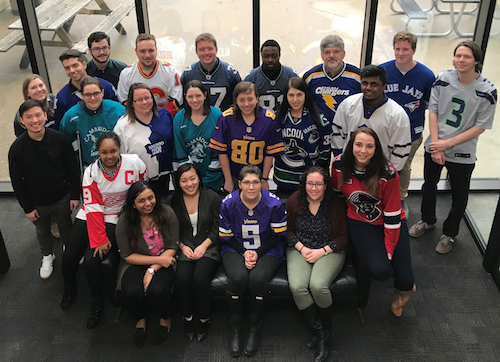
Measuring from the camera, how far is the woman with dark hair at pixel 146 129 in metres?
3.27

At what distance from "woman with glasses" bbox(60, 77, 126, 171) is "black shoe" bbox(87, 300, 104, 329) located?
111cm

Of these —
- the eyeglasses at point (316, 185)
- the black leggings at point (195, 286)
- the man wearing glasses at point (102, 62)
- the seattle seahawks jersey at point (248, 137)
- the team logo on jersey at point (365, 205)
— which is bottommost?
the black leggings at point (195, 286)

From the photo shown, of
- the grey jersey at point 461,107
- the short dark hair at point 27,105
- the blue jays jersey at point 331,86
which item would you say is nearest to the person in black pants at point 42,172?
the short dark hair at point 27,105

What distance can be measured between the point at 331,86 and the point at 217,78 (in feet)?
3.03

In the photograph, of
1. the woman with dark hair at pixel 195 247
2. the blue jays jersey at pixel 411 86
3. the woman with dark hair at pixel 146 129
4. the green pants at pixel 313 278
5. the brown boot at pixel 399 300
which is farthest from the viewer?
the blue jays jersey at pixel 411 86

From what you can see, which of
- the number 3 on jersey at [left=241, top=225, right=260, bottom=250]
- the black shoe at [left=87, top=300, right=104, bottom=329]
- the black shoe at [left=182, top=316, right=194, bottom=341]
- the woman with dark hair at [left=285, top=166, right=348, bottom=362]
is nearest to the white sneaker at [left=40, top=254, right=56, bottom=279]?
the black shoe at [left=87, top=300, right=104, bottom=329]

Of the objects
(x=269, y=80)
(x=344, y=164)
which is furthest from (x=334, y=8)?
(x=344, y=164)

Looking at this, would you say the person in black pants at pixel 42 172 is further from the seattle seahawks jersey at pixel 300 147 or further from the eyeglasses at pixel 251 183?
the seattle seahawks jersey at pixel 300 147

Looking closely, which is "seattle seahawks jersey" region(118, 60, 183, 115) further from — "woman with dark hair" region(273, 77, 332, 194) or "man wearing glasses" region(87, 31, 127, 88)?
"woman with dark hair" region(273, 77, 332, 194)

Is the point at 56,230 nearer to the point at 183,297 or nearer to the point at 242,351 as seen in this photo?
the point at 183,297

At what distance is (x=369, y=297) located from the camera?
11.2 feet

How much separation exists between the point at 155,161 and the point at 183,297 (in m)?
1.03

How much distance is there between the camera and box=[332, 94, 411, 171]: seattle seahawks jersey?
320 centimetres

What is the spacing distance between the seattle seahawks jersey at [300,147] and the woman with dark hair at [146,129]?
86cm
